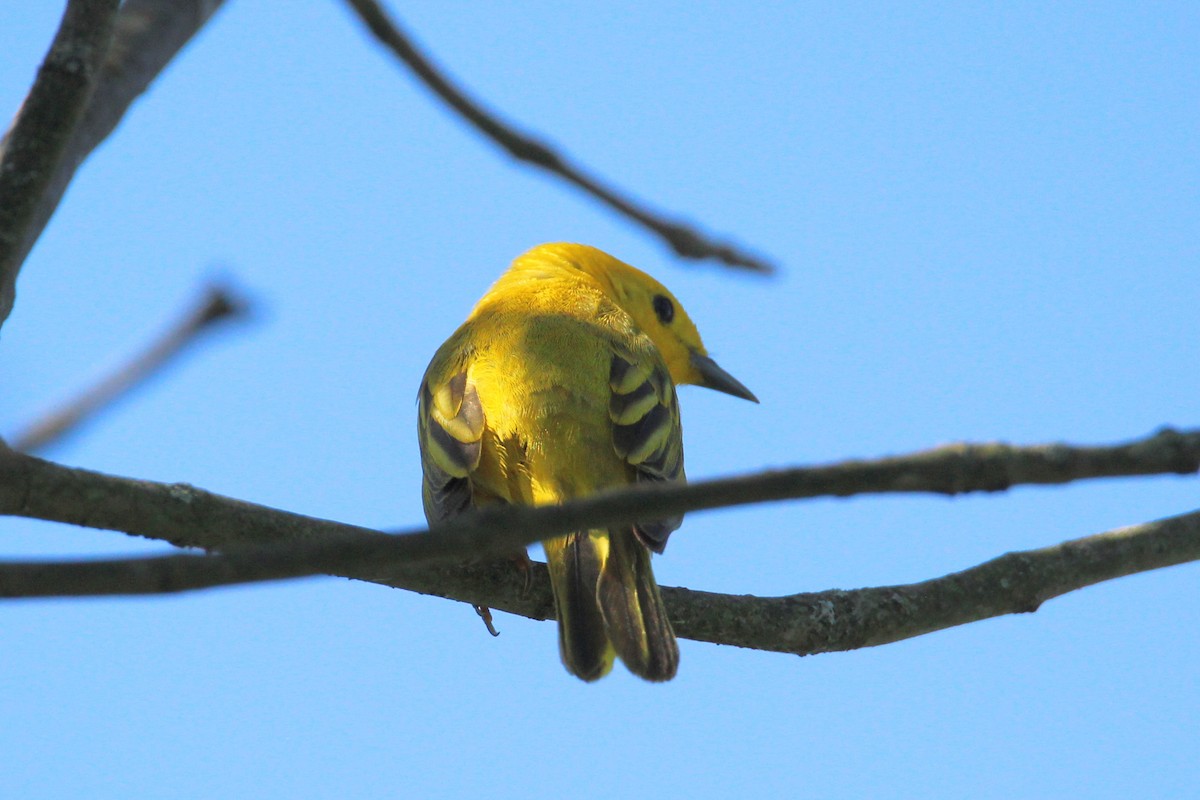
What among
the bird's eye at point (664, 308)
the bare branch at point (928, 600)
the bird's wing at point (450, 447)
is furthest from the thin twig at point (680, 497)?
the bird's eye at point (664, 308)

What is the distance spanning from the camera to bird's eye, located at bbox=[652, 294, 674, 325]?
306 inches

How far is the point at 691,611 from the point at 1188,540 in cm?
A: 163

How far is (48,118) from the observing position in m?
2.70

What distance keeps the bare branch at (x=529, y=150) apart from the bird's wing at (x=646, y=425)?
7.14 feet

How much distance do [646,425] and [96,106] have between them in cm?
220

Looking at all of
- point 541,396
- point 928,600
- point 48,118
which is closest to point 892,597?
point 928,600

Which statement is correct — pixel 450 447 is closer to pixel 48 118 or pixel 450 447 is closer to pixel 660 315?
pixel 48 118

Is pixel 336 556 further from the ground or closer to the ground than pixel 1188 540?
closer to the ground

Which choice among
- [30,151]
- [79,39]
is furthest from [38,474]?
[79,39]

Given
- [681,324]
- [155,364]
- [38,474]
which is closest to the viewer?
[155,364]

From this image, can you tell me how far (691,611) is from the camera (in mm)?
4105

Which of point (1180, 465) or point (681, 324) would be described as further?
point (681, 324)

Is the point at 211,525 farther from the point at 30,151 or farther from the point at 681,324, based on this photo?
the point at 681,324

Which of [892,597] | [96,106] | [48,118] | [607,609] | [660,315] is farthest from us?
[660,315]
